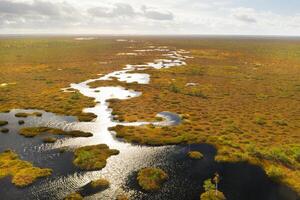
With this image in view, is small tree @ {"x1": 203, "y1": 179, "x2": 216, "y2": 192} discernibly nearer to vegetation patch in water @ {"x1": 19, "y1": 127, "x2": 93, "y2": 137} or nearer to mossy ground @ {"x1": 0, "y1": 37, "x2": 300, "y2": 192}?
mossy ground @ {"x1": 0, "y1": 37, "x2": 300, "y2": 192}

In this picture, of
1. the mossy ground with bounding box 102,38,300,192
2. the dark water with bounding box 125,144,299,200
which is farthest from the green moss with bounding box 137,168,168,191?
the mossy ground with bounding box 102,38,300,192

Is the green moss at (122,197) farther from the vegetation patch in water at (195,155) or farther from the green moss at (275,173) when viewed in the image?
the green moss at (275,173)

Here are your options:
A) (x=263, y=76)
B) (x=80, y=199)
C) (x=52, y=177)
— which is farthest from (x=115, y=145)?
(x=263, y=76)

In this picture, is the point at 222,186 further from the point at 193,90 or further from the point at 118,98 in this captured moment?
the point at 193,90

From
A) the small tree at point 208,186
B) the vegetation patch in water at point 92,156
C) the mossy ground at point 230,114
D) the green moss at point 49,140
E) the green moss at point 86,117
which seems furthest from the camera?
the green moss at point 86,117

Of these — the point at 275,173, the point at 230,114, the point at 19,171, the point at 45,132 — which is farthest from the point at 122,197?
the point at 230,114

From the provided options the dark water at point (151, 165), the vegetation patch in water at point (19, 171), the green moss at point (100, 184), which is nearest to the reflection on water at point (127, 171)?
the dark water at point (151, 165)
